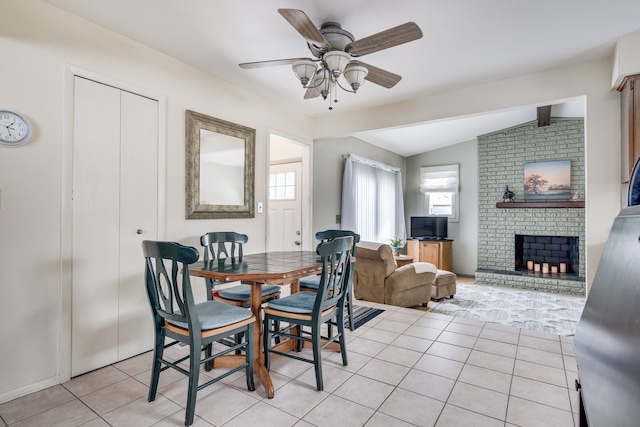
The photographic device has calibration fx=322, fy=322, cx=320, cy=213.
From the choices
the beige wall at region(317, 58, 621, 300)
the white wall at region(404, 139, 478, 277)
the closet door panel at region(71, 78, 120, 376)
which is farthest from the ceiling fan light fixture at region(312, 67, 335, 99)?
the white wall at region(404, 139, 478, 277)

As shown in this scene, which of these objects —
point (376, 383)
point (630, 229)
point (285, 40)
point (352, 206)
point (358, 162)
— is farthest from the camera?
point (358, 162)

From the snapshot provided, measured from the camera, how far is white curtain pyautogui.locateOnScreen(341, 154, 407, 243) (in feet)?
16.8

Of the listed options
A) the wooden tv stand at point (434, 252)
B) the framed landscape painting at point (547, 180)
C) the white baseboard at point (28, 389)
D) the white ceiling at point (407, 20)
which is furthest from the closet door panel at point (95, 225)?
the framed landscape painting at point (547, 180)

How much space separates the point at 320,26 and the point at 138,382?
2.71 metres

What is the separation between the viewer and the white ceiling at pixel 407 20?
207cm

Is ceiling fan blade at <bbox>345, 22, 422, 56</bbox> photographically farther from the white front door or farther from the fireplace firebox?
the fireplace firebox

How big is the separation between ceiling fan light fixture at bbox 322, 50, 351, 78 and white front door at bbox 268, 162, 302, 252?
2.47 metres

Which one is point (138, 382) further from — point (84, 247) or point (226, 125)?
point (226, 125)

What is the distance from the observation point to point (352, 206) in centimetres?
512

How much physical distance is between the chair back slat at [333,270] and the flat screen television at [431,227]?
15.9 feet

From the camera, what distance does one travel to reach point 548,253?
6160 mm

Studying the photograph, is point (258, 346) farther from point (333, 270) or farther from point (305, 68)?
point (305, 68)

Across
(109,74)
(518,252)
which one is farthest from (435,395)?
(518,252)

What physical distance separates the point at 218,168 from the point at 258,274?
162cm
